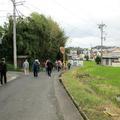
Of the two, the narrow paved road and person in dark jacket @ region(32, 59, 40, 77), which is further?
person in dark jacket @ region(32, 59, 40, 77)

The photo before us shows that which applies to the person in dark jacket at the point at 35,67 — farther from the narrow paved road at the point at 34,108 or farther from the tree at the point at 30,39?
the tree at the point at 30,39

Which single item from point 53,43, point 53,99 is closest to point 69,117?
point 53,99

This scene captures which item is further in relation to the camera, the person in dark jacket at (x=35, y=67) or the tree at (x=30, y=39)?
the tree at (x=30, y=39)

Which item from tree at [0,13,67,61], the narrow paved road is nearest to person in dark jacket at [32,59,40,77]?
the narrow paved road

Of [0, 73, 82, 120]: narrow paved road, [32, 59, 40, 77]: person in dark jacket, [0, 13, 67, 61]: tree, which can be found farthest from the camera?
[0, 13, 67, 61]: tree

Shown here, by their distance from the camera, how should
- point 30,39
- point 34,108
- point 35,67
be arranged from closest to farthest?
point 34,108
point 35,67
point 30,39

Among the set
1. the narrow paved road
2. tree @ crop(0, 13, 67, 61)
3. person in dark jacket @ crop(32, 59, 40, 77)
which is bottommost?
the narrow paved road

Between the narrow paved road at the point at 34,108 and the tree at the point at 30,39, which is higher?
the tree at the point at 30,39

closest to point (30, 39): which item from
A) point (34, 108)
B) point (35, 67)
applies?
point (35, 67)

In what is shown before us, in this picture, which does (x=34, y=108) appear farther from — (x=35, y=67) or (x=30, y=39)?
→ (x=30, y=39)

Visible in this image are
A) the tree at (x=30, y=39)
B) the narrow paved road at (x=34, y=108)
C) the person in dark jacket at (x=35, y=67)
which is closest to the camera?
the narrow paved road at (x=34, y=108)

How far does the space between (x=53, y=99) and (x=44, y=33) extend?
54870mm

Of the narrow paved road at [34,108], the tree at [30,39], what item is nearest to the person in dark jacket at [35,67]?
the narrow paved road at [34,108]

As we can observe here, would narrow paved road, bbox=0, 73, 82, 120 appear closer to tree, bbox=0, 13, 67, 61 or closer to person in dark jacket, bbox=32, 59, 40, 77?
person in dark jacket, bbox=32, 59, 40, 77
